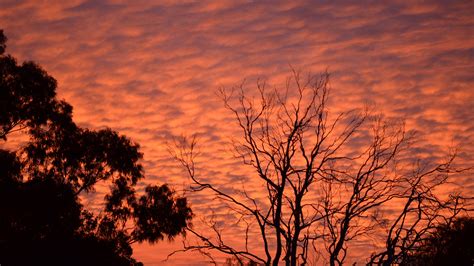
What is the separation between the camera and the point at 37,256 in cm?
2752

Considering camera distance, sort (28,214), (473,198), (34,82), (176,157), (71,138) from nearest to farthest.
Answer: (473,198)
(176,157)
(28,214)
(34,82)
(71,138)

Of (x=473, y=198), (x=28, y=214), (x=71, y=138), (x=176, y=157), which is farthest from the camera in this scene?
(x=71, y=138)

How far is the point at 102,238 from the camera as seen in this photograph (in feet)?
99.7

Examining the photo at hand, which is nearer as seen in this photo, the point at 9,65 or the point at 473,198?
the point at 473,198

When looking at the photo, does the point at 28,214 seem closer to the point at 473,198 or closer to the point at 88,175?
the point at 88,175

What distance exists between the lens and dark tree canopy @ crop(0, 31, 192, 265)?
27.2 metres

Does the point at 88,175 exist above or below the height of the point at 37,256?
above

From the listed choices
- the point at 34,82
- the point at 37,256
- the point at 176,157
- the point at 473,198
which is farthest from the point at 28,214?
the point at 473,198

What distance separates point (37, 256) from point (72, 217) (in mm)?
2597

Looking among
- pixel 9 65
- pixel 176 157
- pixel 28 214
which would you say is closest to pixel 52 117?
pixel 9 65

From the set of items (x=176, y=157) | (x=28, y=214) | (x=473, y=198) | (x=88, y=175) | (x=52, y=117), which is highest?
(x=52, y=117)

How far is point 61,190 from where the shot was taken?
29172mm

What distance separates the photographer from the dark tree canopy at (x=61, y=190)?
1070 inches

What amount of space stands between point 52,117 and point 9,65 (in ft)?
11.7
